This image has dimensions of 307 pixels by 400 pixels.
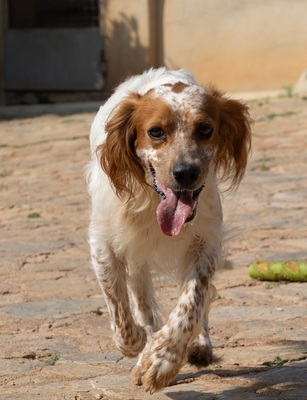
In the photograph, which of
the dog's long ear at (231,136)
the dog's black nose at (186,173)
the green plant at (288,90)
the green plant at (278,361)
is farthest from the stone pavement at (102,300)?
the green plant at (288,90)

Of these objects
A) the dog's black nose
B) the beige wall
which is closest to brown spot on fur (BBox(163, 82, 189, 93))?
the dog's black nose

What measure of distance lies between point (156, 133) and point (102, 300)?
5.54ft

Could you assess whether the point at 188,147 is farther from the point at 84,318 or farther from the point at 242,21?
the point at 242,21

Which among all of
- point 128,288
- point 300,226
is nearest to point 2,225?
point 300,226

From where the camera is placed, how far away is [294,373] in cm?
438

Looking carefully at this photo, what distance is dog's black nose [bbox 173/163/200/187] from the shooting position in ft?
13.5

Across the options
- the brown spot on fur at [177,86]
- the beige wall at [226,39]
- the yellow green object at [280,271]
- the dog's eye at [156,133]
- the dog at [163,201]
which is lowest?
the beige wall at [226,39]

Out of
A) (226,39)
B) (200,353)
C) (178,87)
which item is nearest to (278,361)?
(200,353)

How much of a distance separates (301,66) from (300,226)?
709 centimetres

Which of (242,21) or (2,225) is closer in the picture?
(2,225)

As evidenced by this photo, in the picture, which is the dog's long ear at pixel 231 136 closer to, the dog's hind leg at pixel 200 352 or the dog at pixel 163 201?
the dog at pixel 163 201

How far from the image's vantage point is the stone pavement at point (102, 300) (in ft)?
Answer: 14.2

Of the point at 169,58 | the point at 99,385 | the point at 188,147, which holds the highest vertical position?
the point at 188,147

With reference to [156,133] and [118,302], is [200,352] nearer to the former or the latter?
[118,302]
